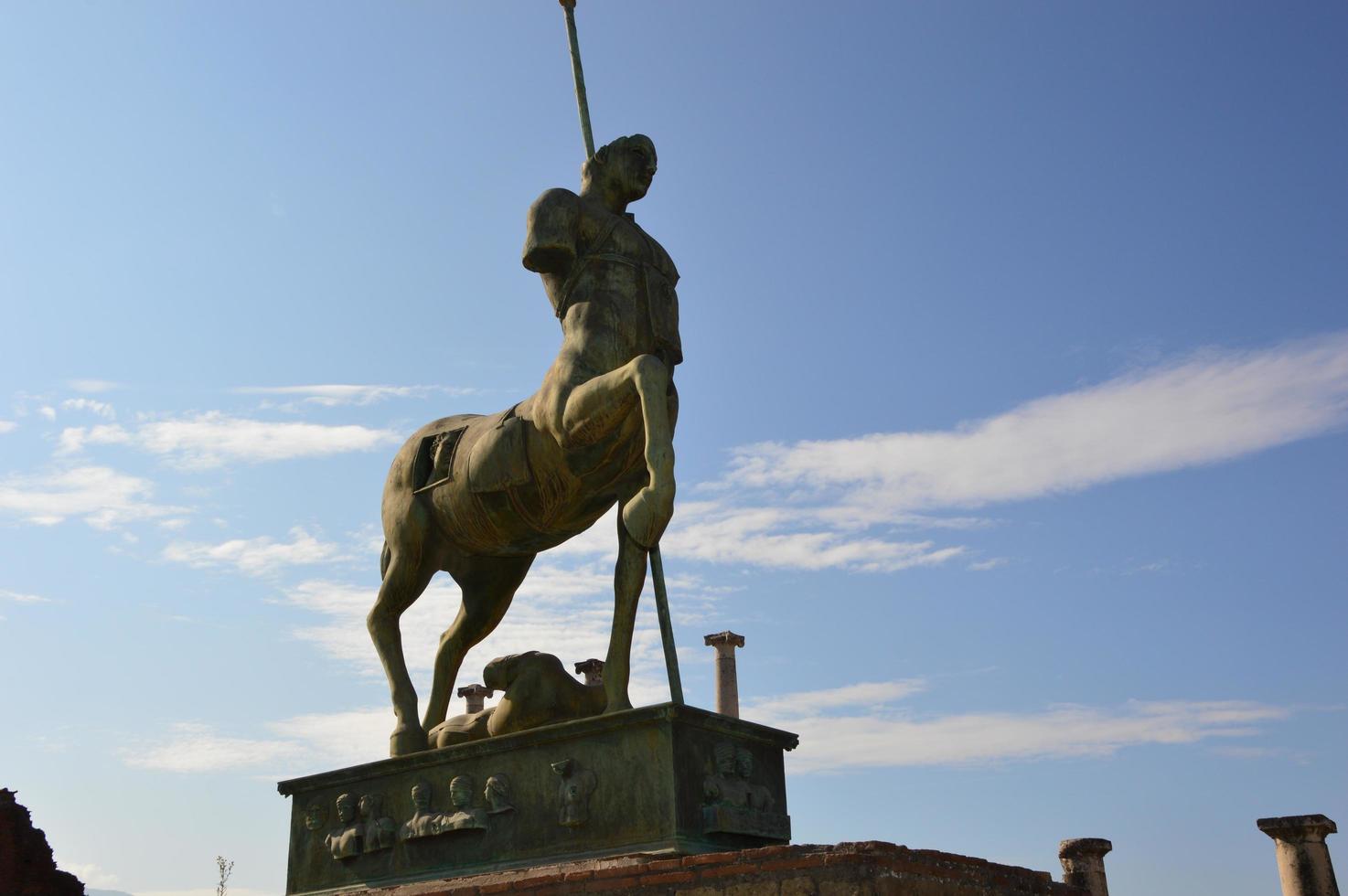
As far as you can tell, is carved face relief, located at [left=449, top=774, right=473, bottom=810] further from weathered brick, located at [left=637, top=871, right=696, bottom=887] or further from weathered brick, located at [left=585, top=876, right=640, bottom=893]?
weathered brick, located at [left=637, top=871, right=696, bottom=887]

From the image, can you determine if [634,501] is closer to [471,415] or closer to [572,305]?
[572,305]

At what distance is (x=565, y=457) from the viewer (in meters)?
7.24

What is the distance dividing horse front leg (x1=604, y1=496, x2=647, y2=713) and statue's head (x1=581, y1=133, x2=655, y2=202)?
→ 6.92 ft

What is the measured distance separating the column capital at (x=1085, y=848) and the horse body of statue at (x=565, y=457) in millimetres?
8614

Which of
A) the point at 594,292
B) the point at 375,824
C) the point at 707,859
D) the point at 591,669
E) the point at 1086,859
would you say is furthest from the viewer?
the point at 591,669

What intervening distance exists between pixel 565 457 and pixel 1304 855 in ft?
31.5

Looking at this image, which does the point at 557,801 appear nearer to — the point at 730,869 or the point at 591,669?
the point at 730,869

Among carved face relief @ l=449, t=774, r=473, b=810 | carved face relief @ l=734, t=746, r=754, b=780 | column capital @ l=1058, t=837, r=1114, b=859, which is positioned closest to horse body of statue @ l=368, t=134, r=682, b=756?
carved face relief @ l=734, t=746, r=754, b=780

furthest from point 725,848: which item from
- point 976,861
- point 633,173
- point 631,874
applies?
point 633,173

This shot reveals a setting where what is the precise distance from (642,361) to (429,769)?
253cm

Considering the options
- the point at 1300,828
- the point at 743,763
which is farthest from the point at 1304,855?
the point at 743,763

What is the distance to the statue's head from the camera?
7820 mm

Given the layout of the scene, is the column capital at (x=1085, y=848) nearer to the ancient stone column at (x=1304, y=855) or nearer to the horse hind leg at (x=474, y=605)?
the ancient stone column at (x=1304, y=855)

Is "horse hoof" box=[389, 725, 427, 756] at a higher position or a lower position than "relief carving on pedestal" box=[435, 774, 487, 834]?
higher
